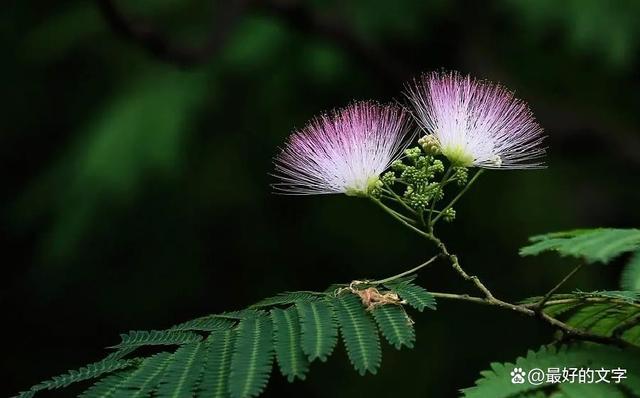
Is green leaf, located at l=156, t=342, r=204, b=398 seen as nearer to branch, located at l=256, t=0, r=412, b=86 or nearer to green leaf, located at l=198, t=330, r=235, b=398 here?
green leaf, located at l=198, t=330, r=235, b=398

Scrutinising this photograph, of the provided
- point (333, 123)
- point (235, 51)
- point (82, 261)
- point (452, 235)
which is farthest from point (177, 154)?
point (333, 123)

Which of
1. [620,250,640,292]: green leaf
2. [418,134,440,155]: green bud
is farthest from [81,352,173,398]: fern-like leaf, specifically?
[620,250,640,292]: green leaf

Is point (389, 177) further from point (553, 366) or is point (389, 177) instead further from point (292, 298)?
point (553, 366)

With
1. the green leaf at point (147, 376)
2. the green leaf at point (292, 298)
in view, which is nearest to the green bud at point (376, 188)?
the green leaf at point (292, 298)

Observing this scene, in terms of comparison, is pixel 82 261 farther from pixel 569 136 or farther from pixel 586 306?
pixel 586 306

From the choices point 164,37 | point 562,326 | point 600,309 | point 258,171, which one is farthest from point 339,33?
point 562,326
